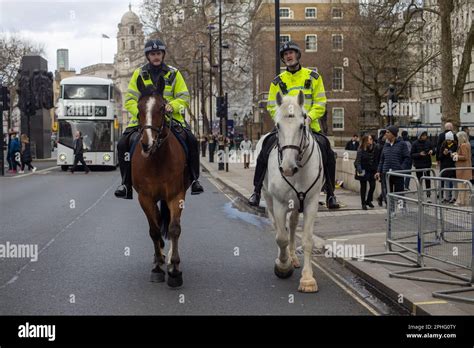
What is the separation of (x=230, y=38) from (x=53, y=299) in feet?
173

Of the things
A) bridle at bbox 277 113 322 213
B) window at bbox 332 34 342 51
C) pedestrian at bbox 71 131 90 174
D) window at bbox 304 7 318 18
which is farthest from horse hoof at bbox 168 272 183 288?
window at bbox 304 7 318 18

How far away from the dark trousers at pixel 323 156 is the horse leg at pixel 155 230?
1335mm

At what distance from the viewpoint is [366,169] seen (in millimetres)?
16781

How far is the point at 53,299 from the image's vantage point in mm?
7246

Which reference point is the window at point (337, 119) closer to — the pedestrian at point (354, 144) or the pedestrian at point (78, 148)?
the pedestrian at point (354, 144)

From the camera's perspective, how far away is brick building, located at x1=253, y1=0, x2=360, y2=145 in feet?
187

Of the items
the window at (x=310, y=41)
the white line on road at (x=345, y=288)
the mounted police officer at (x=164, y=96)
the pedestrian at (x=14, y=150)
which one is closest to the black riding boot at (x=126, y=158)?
the mounted police officer at (x=164, y=96)

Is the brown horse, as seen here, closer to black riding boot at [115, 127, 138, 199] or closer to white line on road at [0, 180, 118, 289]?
black riding boot at [115, 127, 138, 199]

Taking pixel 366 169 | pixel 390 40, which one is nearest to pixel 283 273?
pixel 366 169

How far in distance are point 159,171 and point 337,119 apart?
65.4m

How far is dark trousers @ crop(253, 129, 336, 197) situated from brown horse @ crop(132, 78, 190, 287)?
3.16 ft

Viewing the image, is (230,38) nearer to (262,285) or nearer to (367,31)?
(367,31)

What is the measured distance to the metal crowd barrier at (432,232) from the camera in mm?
7836

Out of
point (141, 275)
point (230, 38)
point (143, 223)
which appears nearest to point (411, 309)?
point (141, 275)
